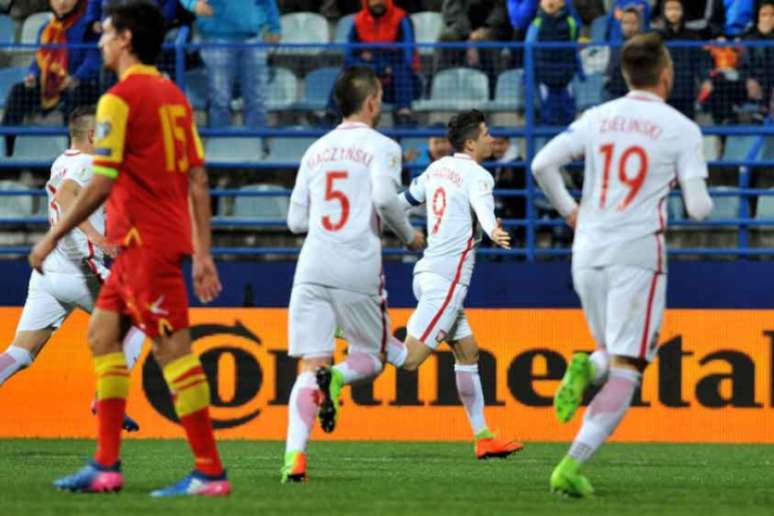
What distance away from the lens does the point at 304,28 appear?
61.2ft

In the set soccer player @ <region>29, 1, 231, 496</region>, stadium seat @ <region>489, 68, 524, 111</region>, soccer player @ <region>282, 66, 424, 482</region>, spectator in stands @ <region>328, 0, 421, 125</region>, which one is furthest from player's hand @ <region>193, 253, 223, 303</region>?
stadium seat @ <region>489, 68, 524, 111</region>

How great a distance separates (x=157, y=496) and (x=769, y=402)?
25.2 feet

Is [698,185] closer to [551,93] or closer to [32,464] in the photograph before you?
[32,464]

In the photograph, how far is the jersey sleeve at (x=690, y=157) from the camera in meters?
8.39

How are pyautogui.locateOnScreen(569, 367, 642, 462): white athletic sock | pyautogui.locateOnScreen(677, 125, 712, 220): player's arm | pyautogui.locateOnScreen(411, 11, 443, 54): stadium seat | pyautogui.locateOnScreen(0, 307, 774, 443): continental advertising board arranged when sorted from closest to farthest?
pyautogui.locateOnScreen(677, 125, 712, 220): player's arm < pyautogui.locateOnScreen(569, 367, 642, 462): white athletic sock < pyautogui.locateOnScreen(0, 307, 774, 443): continental advertising board < pyautogui.locateOnScreen(411, 11, 443, 54): stadium seat

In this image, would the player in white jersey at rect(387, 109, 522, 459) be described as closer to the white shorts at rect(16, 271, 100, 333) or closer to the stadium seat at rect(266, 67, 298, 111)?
the white shorts at rect(16, 271, 100, 333)

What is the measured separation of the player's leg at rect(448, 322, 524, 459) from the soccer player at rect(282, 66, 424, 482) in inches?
110

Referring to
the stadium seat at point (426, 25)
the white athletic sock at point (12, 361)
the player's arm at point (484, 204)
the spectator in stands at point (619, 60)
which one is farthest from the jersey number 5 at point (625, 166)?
the stadium seat at point (426, 25)

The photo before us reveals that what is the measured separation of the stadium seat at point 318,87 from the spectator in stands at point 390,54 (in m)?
0.11

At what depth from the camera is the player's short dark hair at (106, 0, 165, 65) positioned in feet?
26.4

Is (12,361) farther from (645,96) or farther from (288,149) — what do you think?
(645,96)

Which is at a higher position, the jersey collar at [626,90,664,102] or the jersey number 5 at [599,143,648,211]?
the jersey collar at [626,90,664,102]

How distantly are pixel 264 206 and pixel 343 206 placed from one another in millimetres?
7598

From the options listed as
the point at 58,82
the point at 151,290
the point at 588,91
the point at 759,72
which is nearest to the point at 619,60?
the point at 588,91
